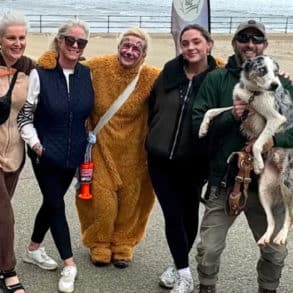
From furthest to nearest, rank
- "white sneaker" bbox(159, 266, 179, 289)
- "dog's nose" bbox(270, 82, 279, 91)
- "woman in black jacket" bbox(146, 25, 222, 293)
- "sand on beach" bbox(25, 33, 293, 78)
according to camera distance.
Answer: "sand on beach" bbox(25, 33, 293, 78), "white sneaker" bbox(159, 266, 179, 289), "woman in black jacket" bbox(146, 25, 222, 293), "dog's nose" bbox(270, 82, 279, 91)

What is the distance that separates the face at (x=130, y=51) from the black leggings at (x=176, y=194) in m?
0.73

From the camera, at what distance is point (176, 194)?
4520mm

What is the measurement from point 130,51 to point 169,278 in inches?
67.2

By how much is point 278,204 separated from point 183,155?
0.75 meters

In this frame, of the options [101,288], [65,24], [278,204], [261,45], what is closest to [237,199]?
[278,204]

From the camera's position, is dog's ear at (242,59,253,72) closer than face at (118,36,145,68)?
Yes

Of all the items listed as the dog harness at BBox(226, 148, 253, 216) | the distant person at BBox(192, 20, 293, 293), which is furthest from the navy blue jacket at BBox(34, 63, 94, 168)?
the dog harness at BBox(226, 148, 253, 216)

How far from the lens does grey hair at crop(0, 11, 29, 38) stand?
420 cm

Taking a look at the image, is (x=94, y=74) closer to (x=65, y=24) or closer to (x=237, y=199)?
(x=65, y=24)

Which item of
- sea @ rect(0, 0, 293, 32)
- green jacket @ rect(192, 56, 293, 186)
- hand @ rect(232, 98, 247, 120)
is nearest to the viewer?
hand @ rect(232, 98, 247, 120)

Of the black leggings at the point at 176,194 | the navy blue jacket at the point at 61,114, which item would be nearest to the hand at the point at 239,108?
the black leggings at the point at 176,194

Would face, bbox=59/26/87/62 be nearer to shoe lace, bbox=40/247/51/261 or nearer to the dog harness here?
the dog harness

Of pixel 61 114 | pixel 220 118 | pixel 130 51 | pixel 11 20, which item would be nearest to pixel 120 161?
pixel 61 114

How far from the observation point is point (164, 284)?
15.3 ft
